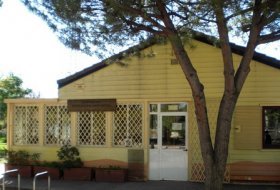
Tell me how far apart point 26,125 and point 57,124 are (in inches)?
49.3

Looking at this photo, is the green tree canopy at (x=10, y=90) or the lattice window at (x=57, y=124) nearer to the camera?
the lattice window at (x=57, y=124)

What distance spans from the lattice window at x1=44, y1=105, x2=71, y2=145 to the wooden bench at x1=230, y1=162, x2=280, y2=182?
587cm

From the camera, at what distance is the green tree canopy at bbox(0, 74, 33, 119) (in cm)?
4572

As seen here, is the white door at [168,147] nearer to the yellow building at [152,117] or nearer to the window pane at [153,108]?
the yellow building at [152,117]

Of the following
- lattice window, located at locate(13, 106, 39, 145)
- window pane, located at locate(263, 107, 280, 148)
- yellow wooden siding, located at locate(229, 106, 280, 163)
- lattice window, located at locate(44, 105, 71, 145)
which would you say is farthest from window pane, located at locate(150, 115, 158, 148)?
lattice window, located at locate(13, 106, 39, 145)

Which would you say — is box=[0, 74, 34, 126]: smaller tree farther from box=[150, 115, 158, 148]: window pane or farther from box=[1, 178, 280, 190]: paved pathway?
box=[150, 115, 158, 148]: window pane

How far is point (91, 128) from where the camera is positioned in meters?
17.0

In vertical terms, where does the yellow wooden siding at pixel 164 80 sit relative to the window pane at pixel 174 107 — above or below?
above

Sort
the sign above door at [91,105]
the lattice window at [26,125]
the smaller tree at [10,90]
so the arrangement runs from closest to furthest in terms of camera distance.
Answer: the sign above door at [91,105] < the lattice window at [26,125] < the smaller tree at [10,90]

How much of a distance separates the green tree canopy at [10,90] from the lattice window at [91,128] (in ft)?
94.9

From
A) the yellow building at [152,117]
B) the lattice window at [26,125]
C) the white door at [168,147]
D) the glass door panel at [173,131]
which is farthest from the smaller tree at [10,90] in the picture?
the glass door panel at [173,131]

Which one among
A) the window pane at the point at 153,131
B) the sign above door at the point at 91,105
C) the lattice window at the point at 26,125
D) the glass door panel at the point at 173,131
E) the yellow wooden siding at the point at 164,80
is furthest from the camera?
the lattice window at the point at 26,125

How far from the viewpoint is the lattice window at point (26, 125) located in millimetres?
17719

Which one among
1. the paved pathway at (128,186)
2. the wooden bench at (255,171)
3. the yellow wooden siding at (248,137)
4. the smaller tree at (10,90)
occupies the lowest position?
the paved pathway at (128,186)
